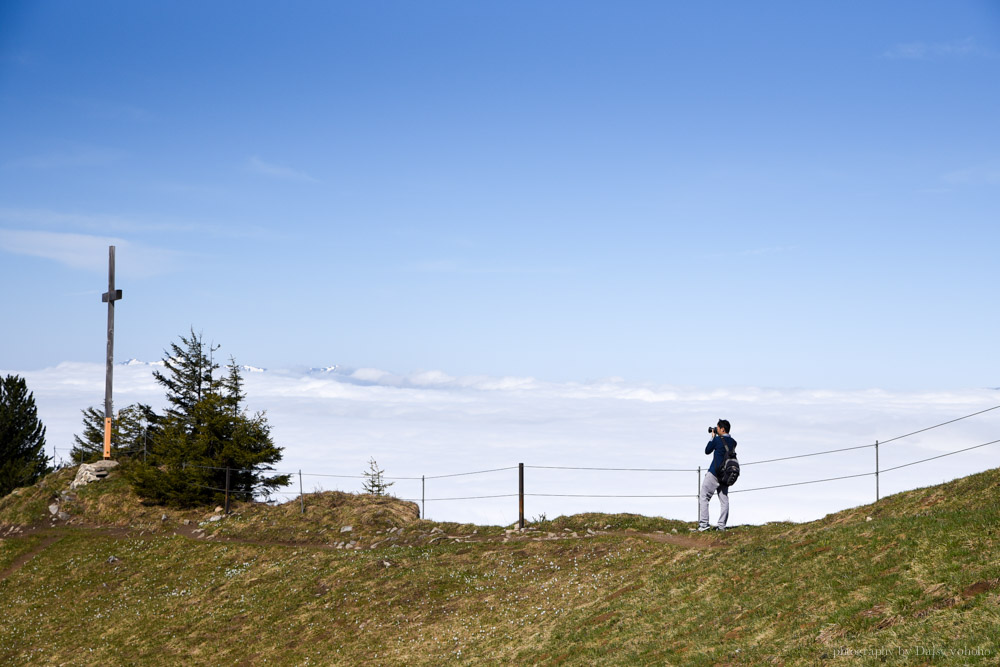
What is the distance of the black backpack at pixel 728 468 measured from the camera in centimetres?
2525

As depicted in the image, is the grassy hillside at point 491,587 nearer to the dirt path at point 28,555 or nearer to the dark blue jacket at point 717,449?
the dirt path at point 28,555

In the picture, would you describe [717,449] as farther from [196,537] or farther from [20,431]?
[20,431]

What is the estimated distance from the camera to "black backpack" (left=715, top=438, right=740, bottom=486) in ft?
82.8

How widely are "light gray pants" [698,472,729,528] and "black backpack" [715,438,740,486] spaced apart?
26cm

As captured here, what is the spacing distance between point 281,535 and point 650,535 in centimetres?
1637

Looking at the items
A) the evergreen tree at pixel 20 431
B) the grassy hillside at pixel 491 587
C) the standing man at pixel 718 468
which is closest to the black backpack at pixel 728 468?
the standing man at pixel 718 468

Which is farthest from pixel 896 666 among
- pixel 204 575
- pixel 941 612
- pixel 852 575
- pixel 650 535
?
pixel 204 575

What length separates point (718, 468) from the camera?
2533 cm

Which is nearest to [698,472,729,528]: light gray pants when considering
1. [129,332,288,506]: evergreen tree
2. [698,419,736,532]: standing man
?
[698,419,736,532]: standing man

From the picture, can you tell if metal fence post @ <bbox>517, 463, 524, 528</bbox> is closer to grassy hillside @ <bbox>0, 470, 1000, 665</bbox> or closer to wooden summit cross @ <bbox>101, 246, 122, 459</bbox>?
grassy hillside @ <bbox>0, 470, 1000, 665</bbox>

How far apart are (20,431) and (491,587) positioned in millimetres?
59493

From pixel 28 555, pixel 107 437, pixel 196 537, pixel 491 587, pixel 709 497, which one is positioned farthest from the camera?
pixel 107 437

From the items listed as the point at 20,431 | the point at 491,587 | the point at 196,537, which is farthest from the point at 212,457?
the point at 20,431

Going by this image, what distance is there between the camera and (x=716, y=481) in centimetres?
2562
